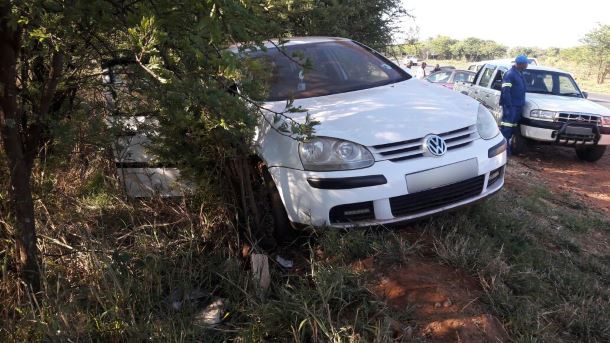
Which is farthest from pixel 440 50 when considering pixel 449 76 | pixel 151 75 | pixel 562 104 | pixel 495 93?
pixel 151 75

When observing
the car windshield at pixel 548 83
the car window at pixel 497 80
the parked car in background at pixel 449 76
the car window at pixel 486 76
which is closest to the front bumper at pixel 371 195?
the car windshield at pixel 548 83

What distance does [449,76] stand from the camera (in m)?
13.3

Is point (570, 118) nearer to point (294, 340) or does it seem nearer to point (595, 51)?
point (294, 340)

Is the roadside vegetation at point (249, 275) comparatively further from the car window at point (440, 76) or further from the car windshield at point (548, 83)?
the car window at point (440, 76)

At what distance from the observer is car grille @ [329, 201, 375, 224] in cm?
312

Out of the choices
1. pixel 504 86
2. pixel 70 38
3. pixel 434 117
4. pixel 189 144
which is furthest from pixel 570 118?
pixel 70 38

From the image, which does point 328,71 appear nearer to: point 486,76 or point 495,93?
point 495,93

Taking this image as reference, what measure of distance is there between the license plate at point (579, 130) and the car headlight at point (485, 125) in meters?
5.13

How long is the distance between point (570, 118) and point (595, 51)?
28946 mm

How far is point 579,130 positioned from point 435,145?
6.08 meters

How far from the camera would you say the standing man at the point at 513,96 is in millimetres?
8125

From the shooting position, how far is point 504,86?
8141mm

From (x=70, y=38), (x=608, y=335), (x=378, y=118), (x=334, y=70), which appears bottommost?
(x=608, y=335)

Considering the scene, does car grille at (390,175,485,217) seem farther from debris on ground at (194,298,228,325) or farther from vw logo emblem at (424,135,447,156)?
debris on ground at (194,298,228,325)
